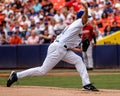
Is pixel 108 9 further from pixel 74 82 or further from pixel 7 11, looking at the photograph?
pixel 74 82

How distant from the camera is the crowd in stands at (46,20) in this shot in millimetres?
18641

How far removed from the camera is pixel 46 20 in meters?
20.1

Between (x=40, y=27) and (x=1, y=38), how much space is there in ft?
5.63

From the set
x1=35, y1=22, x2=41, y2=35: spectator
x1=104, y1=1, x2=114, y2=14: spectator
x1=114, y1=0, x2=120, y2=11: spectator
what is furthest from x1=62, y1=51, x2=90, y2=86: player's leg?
x1=114, y1=0, x2=120, y2=11: spectator

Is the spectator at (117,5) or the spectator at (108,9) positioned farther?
the spectator at (117,5)

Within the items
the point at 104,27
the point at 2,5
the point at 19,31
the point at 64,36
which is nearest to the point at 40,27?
the point at 19,31

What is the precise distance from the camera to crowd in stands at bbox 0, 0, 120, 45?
61.2 feet

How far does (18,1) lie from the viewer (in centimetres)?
2277

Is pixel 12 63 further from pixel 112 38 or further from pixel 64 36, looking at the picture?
pixel 64 36

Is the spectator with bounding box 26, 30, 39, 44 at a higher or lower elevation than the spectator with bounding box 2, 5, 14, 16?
lower

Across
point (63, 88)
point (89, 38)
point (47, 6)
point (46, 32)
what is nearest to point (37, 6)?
point (47, 6)

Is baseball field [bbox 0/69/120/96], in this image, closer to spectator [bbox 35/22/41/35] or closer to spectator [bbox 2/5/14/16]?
spectator [bbox 35/22/41/35]

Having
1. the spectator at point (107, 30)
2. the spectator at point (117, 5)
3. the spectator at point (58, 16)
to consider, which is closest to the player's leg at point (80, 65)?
the spectator at point (107, 30)

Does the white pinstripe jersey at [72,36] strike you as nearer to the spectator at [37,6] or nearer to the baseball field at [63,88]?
the baseball field at [63,88]
